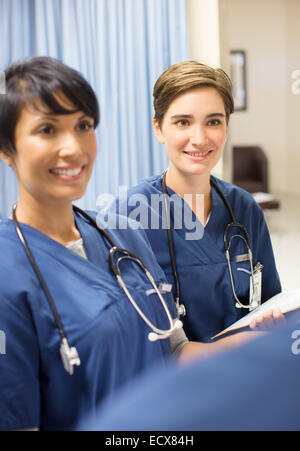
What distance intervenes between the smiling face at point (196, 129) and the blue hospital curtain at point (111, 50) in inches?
40.0

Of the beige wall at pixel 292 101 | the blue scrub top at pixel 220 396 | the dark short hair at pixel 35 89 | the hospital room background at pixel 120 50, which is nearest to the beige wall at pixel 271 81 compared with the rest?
the beige wall at pixel 292 101

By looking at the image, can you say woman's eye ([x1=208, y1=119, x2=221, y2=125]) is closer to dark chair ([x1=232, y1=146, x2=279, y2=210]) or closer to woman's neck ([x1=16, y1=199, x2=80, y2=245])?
woman's neck ([x1=16, y1=199, x2=80, y2=245])

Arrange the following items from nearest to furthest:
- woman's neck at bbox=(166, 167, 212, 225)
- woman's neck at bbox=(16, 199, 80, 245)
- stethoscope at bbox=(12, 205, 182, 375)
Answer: stethoscope at bbox=(12, 205, 182, 375) < woman's neck at bbox=(16, 199, 80, 245) < woman's neck at bbox=(166, 167, 212, 225)

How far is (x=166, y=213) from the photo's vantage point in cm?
124

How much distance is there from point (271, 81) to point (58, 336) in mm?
5852

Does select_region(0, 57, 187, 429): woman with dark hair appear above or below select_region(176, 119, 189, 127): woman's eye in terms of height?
below

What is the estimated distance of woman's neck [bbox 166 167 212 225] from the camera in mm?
1270

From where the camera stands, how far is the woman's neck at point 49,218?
82 centimetres

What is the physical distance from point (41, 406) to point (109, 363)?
130mm

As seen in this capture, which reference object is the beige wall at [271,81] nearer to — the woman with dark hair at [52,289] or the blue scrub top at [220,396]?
the woman with dark hair at [52,289]

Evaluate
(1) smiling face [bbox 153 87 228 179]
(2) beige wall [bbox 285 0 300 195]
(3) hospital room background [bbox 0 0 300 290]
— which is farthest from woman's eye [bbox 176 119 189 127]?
(2) beige wall [bbox 285 0 300 195]

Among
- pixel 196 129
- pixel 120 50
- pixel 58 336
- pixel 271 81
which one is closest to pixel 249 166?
pixel 271 81

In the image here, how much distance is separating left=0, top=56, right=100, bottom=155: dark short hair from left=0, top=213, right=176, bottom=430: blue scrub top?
0.57ft
